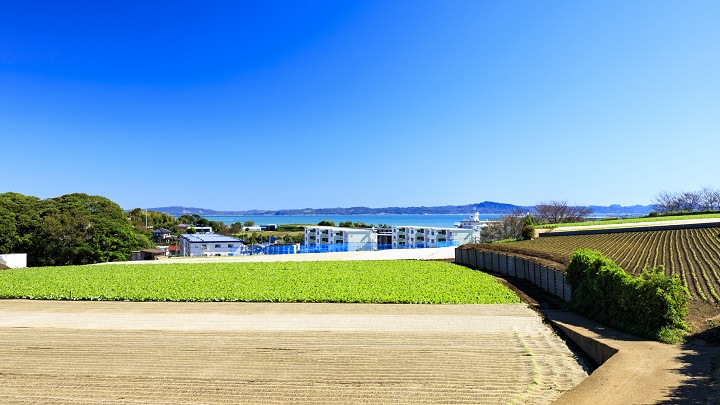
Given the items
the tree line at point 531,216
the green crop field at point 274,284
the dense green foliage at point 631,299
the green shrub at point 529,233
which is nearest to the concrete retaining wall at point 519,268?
the green crop field at point 274,284

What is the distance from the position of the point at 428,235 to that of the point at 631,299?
2128 inches

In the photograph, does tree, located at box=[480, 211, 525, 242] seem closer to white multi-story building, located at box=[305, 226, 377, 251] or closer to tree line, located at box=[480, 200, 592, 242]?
tree line, located at box=[480, 200, 592, 242]

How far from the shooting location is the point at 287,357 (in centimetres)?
977

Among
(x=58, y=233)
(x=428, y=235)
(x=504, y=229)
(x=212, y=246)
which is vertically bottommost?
(x=212, y=246)

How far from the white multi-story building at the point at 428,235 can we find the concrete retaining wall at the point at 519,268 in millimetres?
25809

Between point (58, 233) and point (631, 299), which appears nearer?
point (631, 299)

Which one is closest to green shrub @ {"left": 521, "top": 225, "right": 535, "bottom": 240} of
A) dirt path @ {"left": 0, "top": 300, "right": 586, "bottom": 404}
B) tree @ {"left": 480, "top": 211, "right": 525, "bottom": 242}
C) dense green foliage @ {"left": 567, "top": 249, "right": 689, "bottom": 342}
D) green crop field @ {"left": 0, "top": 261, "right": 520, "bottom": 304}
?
green crop field @ {"left": 0, "top": 261, "right": 520, "bottom": 304}

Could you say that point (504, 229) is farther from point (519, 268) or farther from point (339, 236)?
point (519, 268)

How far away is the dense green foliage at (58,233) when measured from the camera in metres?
37.2

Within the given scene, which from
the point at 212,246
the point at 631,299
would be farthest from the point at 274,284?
the point at 212,246

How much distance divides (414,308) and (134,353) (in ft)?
29.6

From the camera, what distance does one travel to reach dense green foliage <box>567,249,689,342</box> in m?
9.76

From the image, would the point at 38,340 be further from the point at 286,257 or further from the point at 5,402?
the point at 286,257

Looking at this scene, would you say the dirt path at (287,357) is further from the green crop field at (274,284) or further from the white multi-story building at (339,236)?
the white multi-story building at (339,236)
